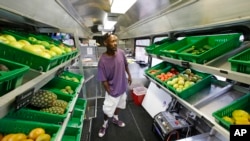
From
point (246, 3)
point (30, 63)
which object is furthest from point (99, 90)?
point (246, 3)

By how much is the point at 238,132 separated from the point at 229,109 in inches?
→ 8.1

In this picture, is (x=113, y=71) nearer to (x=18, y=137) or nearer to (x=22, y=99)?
(x=18, y=137)

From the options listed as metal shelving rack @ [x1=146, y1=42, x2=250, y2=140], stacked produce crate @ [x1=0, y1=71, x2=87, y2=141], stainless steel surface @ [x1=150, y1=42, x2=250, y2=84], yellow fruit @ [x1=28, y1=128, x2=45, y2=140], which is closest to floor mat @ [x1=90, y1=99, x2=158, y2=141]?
stacked produce crate @ [x1=0, y1=71, x2=87, y2=141]

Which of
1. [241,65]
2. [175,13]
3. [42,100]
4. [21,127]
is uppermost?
[175,13]

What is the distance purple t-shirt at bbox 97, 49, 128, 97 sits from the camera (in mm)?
2504

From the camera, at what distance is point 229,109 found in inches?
53.6

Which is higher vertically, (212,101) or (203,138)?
(212,101)

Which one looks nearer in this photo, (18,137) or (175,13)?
(18,137)

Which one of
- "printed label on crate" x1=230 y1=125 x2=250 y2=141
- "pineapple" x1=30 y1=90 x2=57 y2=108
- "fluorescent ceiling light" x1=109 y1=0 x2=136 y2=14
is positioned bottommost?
"printed label on crate" x1=230 y1=125 x2=250 y2=141

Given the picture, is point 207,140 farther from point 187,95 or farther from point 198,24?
point 198,24

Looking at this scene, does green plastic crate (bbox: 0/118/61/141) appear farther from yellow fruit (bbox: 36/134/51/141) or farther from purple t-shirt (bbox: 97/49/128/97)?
purple t-shirt (bbox: 97/49/128/97)

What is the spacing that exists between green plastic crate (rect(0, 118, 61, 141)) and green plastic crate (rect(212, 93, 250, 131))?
4.14 ft

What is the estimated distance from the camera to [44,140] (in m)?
1.00

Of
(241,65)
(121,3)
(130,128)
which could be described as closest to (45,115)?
(241,65)
